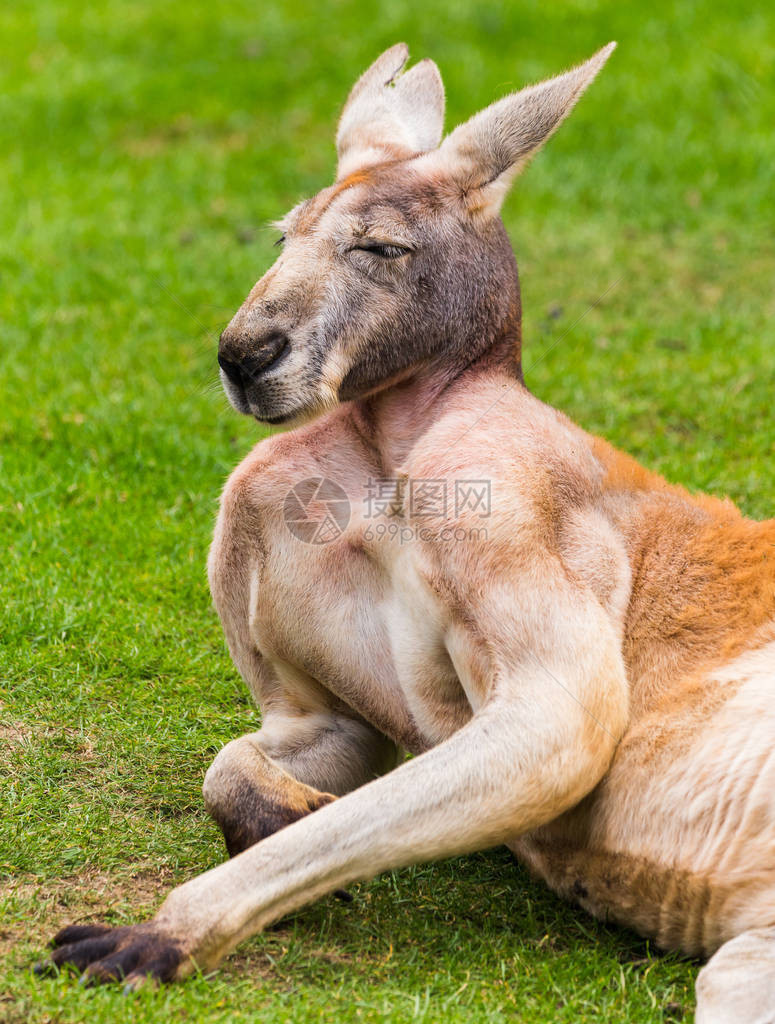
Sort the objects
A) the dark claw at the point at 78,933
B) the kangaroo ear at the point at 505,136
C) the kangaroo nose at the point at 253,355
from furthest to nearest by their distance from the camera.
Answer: the kangaroo ear at the point at 505,136, the kangaroo nose at the point at 253,355, the dark claw at the point at 78,933

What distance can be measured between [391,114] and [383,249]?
0.99m

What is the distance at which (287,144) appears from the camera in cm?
1222

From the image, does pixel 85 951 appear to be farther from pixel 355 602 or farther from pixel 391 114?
pixel 391 114

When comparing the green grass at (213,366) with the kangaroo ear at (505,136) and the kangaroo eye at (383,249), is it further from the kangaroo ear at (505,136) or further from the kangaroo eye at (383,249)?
the kangaroo ear at (505,136)

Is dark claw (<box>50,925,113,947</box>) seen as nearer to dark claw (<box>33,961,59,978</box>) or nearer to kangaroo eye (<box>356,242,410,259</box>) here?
dark claw (<box>33,961,59,978</box>)

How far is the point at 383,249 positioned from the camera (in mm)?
4398

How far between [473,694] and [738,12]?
11.6m

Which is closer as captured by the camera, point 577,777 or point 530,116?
point 577,777

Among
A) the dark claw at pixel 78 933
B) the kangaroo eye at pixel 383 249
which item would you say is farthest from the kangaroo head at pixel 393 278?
the dark claw at pixel 78 933

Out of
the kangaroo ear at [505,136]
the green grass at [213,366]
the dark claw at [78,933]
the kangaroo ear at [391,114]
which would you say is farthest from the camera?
the kangaroo ear at [391,114]

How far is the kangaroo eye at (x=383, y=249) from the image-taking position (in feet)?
14.4

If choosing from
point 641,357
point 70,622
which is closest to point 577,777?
point 70,622

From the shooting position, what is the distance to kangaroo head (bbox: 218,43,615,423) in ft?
14.0

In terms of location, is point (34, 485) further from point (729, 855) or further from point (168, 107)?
point (168, 107)
